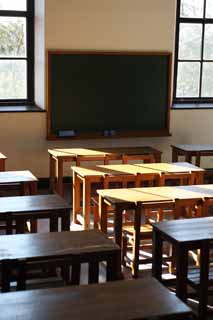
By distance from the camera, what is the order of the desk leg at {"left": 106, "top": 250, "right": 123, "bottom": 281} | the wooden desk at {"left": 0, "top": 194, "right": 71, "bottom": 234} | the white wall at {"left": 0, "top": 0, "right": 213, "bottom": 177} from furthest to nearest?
the white wall at {"left": 0, "top": 0, "right": 213, "bottom": 177}, the wooden desk at {"left": 0, "top": 194, "right": 71, "bottom": 234}, the desk leg at {"left": 106, "top": 250, "right": 123, "bottom": 281}

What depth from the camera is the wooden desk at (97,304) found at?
2201 millimetres

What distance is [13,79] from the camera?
7355 millimetres

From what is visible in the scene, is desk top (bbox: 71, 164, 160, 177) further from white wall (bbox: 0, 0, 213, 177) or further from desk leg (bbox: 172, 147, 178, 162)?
white wall (bbox: 0, 0, 213, 177)

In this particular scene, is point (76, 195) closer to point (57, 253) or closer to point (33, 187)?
point (33, 187)

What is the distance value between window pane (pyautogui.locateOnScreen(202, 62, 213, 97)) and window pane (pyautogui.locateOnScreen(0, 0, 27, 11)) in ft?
8.07

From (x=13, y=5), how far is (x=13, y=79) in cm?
89

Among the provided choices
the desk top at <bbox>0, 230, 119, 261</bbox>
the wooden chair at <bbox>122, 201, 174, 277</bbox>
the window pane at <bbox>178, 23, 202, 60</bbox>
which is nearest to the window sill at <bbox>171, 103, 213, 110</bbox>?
the window pane at <bbox>178, 23, 202, 60</bbox>

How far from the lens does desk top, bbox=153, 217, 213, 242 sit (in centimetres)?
329

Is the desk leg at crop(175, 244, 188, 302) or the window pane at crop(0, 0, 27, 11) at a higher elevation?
the window pane at crop(0, 0, 27, 11)

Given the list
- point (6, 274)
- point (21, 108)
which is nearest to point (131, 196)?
point (6, 274)

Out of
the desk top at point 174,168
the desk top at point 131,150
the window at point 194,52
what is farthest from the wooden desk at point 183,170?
the window at point 194,52

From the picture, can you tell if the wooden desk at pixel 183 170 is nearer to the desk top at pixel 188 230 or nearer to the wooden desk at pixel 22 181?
the wooden desk at pixel 22 181

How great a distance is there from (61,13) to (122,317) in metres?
5.25

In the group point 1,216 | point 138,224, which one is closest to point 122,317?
point 1,216
